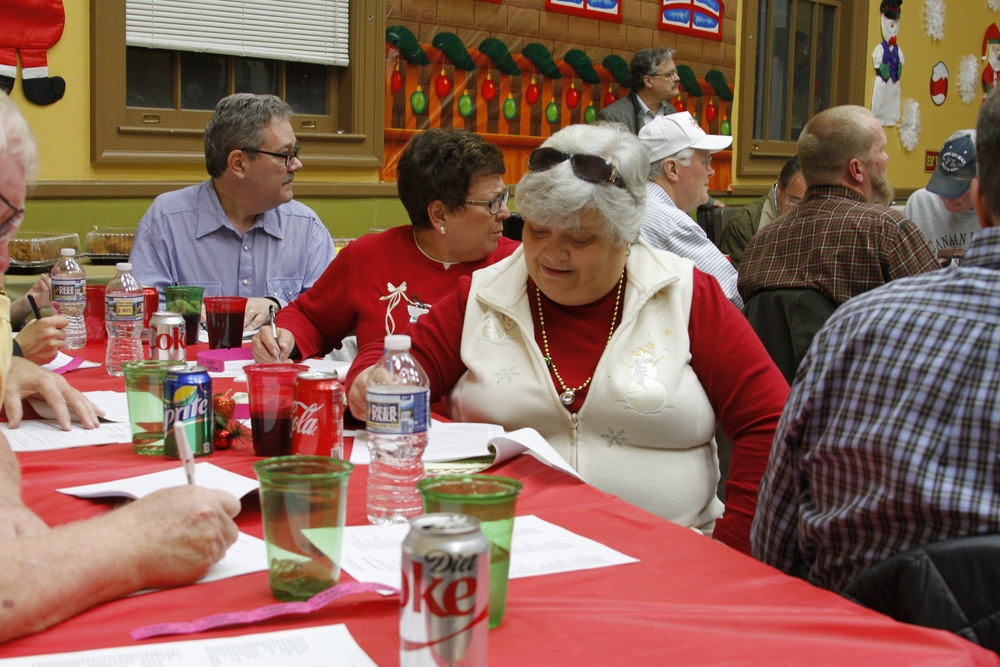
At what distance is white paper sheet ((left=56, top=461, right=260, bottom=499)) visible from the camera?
4.75 ft

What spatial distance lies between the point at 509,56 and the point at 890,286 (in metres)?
4.93

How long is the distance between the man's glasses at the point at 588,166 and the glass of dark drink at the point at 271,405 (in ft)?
2.22

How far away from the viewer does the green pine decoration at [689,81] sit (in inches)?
269

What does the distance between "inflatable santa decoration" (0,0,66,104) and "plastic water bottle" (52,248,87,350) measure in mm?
1879

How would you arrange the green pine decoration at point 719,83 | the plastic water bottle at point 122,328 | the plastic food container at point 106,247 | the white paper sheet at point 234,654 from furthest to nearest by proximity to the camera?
the green pine decoration at point 719,83 → the plastic food container at point 106,247 → the plastic water bottle at point 122,328 → the white paper sheet at point 234,654

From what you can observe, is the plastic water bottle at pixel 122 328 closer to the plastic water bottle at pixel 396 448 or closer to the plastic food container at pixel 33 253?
the plastic water bottle at pixel 396 448

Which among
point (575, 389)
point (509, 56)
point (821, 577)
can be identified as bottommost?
point (821, 577)

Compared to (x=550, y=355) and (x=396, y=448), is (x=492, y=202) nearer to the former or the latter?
(x=550, y=355)

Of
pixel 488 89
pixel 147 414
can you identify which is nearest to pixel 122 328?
pixel 147 414

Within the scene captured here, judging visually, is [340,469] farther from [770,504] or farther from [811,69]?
[811,69]

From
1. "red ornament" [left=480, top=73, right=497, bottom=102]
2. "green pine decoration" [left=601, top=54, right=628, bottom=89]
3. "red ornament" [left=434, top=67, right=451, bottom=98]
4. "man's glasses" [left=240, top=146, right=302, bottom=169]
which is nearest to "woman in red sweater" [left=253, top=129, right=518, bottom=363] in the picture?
"man's glasses" [left=240, top=146, right=302, bottom=169]

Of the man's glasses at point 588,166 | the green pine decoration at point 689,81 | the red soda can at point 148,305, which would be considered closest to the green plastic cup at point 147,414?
the man's glasses at point 588,166

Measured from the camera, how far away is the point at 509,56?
5926 mm

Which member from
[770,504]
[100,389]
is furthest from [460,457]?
[100,389]
